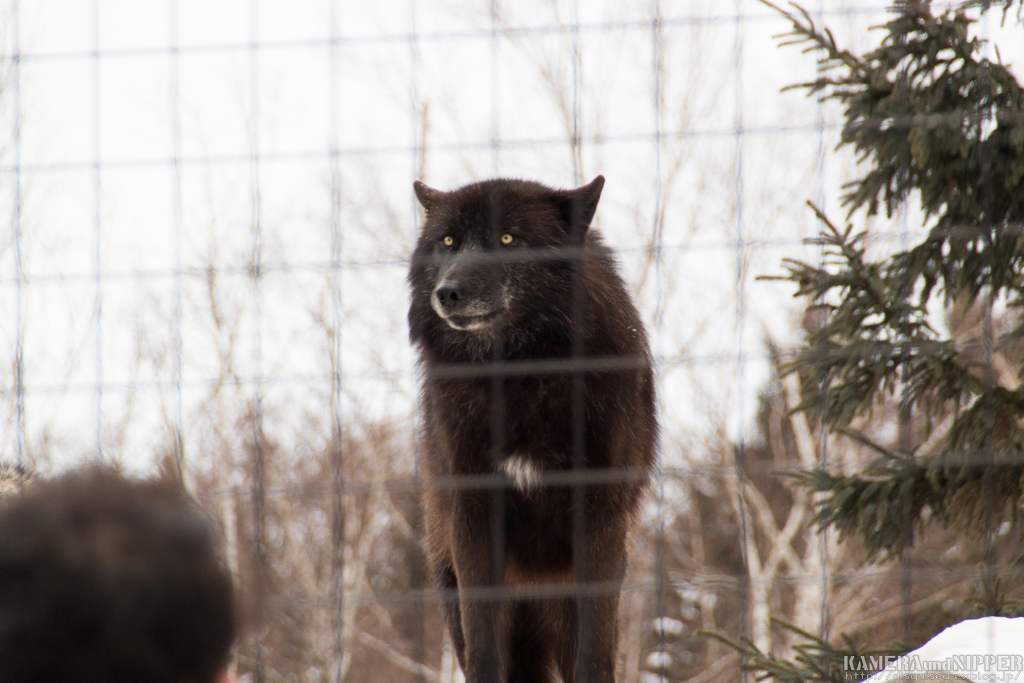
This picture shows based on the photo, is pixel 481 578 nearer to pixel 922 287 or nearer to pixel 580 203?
pixel 580 203

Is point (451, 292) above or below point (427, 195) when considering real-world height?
below

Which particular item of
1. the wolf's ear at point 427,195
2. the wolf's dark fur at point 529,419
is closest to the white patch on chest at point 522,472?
the wolf's dark fur at point 529,419

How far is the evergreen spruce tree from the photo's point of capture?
2.92m

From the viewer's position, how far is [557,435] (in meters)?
2.82

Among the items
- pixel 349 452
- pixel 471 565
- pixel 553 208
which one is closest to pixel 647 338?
pixel 553 208

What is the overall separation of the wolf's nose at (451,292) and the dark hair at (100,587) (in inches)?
76.9

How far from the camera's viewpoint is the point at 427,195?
123 inches

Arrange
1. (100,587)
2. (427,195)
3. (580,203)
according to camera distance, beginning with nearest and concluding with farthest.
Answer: (100,587) → (580,203) → (427,195)

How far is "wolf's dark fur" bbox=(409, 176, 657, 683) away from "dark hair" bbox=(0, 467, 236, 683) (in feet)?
6.00

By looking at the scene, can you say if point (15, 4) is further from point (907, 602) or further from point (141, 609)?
point (907, 602)

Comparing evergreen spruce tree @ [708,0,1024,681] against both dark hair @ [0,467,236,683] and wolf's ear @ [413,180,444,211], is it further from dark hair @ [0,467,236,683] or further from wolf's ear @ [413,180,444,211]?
dark hair @ [0,467,236,683]

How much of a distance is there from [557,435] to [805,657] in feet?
4.01

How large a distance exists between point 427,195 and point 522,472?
3.46ft

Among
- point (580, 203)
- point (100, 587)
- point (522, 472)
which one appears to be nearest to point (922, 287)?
point (580, 203)
